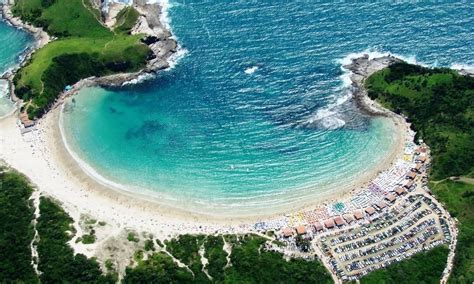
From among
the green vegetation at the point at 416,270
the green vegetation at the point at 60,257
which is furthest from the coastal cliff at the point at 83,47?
the green vegetation at the point at 416,270

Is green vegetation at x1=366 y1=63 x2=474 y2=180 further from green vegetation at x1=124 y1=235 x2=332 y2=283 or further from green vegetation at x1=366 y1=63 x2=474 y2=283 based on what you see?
green vegetation at x1=124 y1=235 x2=332 y2=283

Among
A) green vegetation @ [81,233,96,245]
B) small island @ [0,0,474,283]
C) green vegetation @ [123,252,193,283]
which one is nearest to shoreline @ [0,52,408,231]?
small island @ [0,0,474,283]

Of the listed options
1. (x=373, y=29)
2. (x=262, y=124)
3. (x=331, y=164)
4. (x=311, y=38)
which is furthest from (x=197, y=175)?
(x=373, y=29)

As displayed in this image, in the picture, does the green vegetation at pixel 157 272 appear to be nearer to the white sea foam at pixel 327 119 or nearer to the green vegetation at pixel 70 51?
the white sea foam at pixel 327 119

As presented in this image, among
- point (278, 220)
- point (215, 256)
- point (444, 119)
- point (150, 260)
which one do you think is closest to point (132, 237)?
point (150, 260)

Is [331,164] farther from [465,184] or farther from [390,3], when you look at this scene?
[390,3]

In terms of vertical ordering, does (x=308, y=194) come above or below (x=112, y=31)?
below

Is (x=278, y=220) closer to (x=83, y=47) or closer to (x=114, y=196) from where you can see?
(x=114, y=196)
